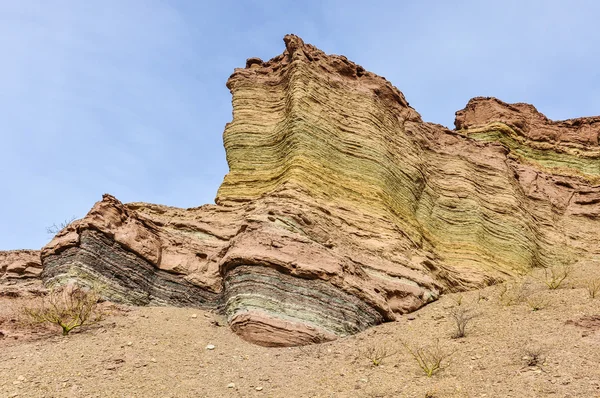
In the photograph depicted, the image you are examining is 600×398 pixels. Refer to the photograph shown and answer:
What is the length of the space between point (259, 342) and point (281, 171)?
639 centimetres

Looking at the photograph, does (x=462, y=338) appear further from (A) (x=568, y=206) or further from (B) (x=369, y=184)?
(A) (x=568, y=206)

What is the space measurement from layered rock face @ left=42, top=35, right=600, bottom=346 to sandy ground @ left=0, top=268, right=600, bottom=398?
2.81 ft

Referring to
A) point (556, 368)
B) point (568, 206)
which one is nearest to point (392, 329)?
point (556, 368)

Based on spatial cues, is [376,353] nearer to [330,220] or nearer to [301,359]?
[301,359]

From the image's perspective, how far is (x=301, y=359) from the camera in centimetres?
1134

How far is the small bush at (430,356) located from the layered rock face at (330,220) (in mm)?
1908

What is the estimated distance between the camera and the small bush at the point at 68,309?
11.9m

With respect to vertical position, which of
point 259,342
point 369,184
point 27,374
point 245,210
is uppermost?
point 369,184

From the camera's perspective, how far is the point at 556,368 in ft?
30.9

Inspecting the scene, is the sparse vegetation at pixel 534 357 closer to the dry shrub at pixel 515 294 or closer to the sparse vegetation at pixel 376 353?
the sparse vegetation at pixel 376 353

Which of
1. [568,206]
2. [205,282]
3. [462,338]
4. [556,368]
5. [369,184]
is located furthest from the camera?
[568,206]

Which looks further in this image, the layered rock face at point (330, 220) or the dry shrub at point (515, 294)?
the dry shrub at point (515, 294)

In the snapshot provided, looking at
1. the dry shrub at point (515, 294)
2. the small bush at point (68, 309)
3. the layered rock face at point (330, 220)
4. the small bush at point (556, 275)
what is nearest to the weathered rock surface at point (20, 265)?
the layered rock face at point (330, 220)

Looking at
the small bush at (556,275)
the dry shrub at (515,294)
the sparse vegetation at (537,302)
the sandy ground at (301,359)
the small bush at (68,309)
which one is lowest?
the sandy ground at (301,359)
